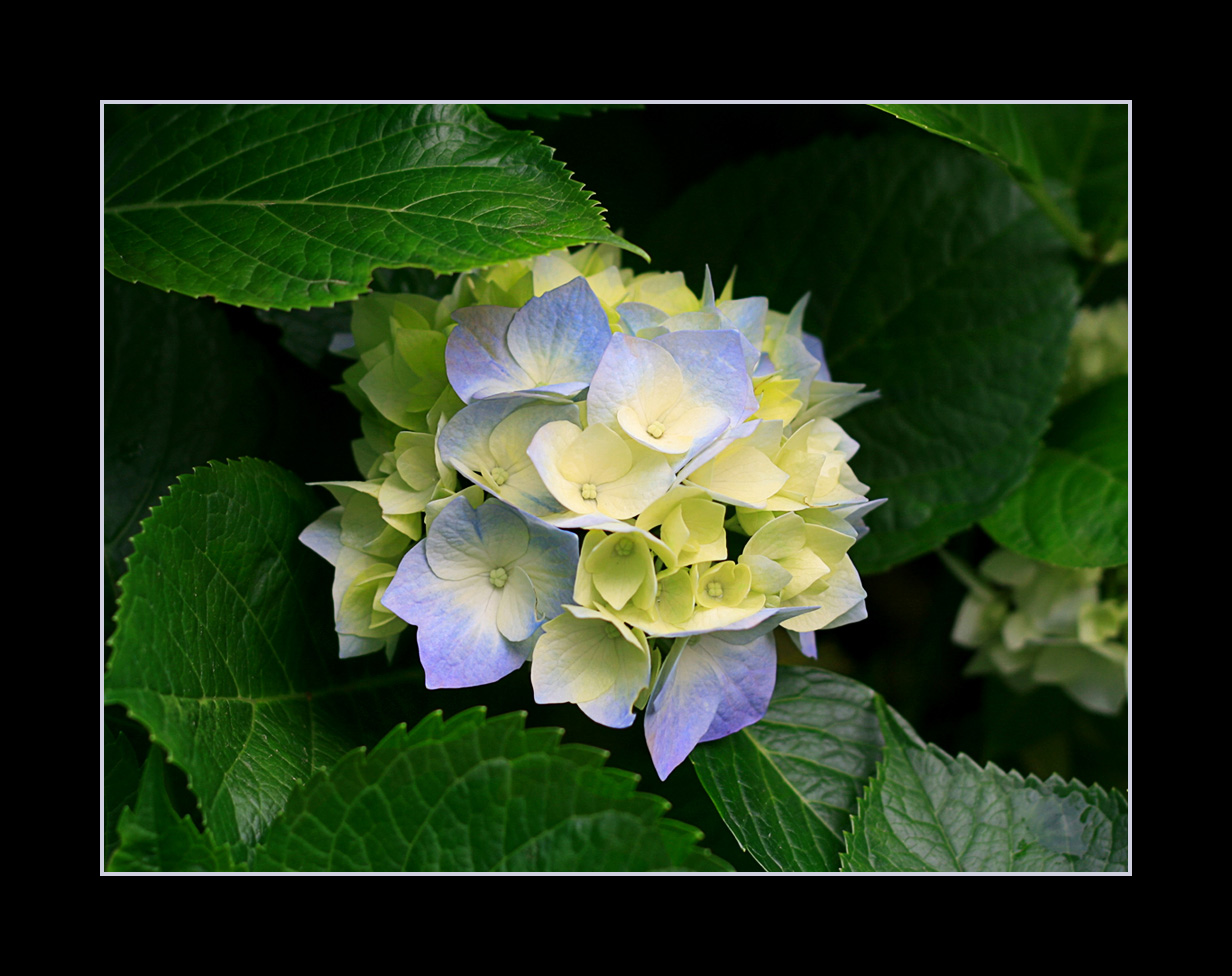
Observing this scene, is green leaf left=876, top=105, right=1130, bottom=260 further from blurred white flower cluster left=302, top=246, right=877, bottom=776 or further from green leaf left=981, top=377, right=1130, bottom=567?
blurred white flower cluster left=302, top=246, right=877, bottom=776

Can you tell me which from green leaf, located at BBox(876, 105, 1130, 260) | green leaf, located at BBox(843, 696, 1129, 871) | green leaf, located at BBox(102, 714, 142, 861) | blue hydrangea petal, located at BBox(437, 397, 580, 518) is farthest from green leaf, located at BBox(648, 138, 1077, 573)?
green leaf, located at BBox(102, 714, 142, 861)

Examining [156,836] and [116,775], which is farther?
[116,775]

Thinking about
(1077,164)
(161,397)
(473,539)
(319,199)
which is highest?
(1077,164)

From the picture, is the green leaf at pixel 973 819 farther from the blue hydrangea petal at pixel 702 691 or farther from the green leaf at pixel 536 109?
the green leaf at pixel 536 109

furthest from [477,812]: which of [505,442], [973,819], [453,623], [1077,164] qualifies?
[1077,164]

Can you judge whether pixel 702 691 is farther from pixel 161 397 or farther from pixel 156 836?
pixel 161 397
